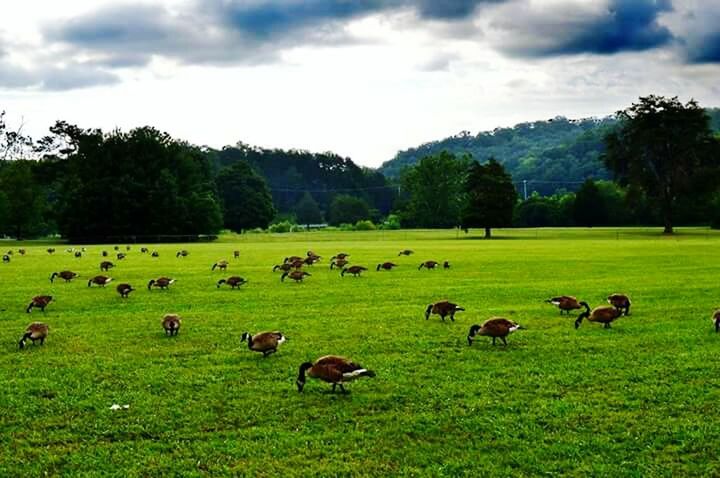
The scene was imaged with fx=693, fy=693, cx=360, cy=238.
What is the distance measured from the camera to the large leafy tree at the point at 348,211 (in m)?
188

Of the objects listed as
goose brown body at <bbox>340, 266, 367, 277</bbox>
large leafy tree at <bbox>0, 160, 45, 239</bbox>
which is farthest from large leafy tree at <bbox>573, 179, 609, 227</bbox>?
goose brown body at <bbox>340, 266, 367, 277</bbox>

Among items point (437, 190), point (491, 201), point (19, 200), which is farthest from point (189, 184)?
point (437, 190)

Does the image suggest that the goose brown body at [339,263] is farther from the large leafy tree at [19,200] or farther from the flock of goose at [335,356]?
the large leafy tree at [19,200]

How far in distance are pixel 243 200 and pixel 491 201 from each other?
60241 mm

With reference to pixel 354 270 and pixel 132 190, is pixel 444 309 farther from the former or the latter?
pixel 132 190

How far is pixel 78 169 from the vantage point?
11038 cm

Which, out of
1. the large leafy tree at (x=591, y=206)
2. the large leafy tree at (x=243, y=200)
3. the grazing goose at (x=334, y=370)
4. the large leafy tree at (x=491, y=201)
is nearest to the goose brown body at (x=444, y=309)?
the grazing goose at (x=334, y=370)

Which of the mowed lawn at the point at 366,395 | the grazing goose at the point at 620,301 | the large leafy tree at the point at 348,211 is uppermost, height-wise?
the large leafy tree at the point at 348,211

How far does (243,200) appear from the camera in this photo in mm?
142250

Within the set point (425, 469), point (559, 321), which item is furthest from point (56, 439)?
point (559, 321)

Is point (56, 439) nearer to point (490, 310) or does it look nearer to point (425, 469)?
point (425, 469)

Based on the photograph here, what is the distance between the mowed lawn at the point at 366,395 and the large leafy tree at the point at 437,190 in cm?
12672

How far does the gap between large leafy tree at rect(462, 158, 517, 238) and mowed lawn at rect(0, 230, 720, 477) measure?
3076 inches

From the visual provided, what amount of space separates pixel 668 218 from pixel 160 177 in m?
73.9
